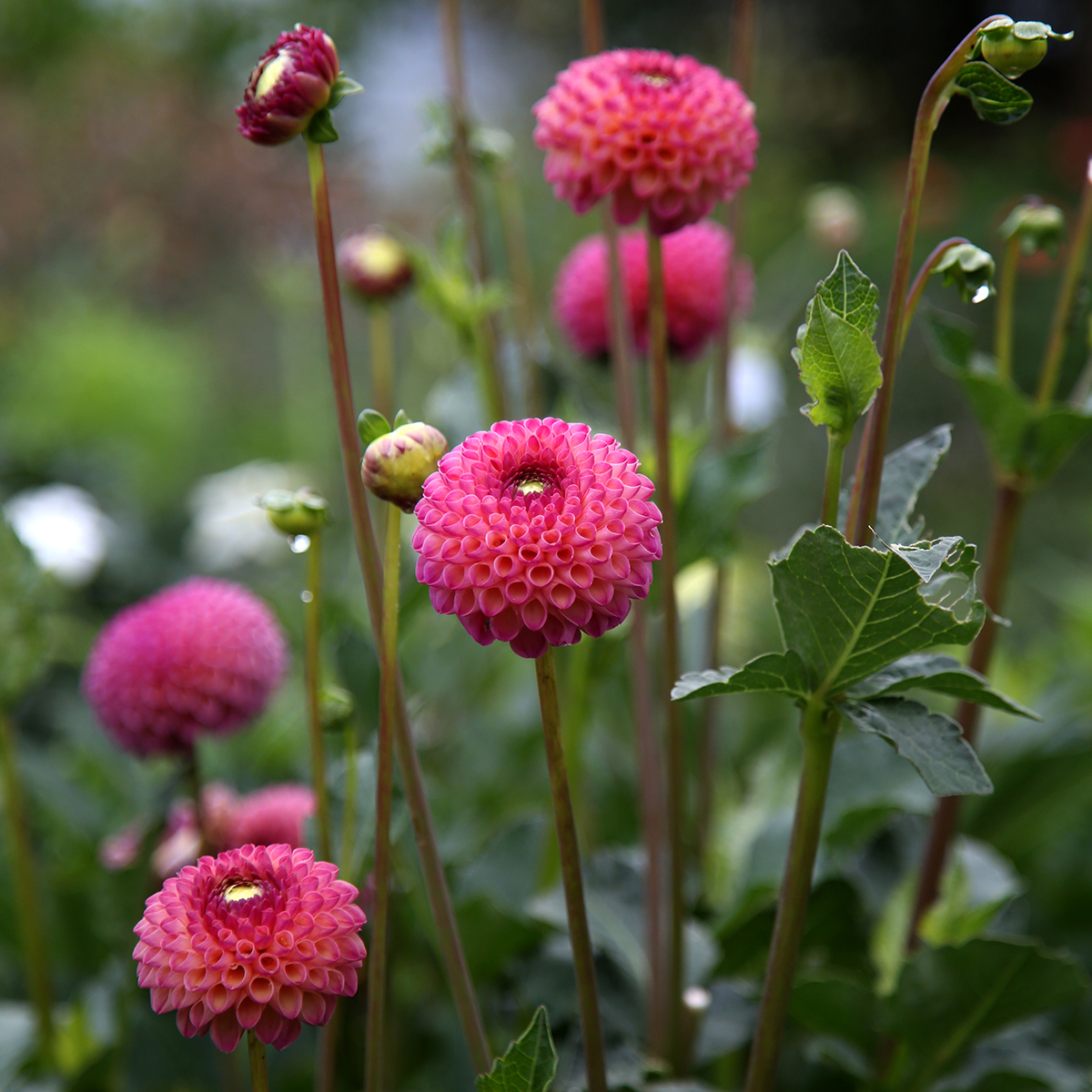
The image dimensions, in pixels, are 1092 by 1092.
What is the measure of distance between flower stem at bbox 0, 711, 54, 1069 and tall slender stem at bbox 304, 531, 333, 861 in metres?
0.17

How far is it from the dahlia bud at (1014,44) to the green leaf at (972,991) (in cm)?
31

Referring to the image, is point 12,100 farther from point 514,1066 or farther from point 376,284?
point 514,1066

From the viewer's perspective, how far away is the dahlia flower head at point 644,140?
385mm

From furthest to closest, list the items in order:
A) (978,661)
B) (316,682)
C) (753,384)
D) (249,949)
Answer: (753,384) → (978,661) → (316,682) → (249,949)

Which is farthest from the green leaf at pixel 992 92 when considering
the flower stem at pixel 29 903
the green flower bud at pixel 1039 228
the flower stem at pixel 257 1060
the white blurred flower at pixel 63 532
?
the white blurred flower at pixel 63 532

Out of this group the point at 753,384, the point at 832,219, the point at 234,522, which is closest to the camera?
the point at 832,219

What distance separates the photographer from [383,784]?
0.33m

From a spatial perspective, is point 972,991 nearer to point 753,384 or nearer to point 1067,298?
point 1067,298

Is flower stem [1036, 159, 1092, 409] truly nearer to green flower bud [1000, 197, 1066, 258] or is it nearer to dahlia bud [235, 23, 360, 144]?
green flower bud [1000, 197, 1066, 258]

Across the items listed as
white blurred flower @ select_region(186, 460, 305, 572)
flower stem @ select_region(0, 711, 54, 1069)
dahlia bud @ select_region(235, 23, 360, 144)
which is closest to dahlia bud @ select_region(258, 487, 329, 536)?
dahlia bud @ select_region(235, 23, 360, 144)

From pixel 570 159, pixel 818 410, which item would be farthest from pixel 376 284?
pixel 818 410

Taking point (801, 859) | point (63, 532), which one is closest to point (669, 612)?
point (801, 859)

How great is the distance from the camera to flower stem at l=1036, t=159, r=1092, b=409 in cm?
45

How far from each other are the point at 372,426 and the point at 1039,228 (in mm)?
273
